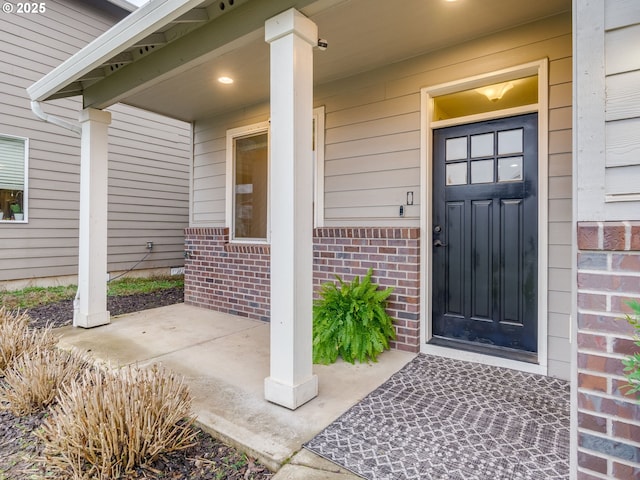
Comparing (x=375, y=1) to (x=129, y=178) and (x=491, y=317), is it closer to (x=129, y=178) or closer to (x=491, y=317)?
(x=491, y=317)

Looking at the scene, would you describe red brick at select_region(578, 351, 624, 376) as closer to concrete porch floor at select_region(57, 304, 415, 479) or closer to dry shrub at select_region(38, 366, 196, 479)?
concrete porch floor at select_region(57, 304, 415, 479)

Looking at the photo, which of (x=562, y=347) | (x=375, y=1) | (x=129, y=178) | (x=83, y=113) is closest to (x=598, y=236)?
(x=562, y=347)

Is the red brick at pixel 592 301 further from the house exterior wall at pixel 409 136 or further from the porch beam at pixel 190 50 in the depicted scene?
the porch beam at pixel 190 50

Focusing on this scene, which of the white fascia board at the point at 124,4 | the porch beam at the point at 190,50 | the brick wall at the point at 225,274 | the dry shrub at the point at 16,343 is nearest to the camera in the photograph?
the porch beam at the point at 190,50

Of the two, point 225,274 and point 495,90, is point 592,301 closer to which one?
point 495,90

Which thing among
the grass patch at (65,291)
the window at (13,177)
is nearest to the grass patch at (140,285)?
the grass patch at (65,291)

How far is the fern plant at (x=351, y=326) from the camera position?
287 cm

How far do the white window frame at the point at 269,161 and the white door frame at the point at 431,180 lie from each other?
1.10 metres

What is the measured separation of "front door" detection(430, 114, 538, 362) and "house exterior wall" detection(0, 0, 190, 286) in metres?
5.91

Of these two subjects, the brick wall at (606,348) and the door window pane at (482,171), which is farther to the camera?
the door window pane at (482,171)

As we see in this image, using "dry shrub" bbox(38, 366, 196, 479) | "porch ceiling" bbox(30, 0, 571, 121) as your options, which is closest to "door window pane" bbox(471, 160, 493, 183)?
"porch ceiling" bbox(30, 0, 571, 121)

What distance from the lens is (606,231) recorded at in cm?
124

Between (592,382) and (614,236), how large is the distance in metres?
0.53

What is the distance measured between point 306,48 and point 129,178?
5781 mm
